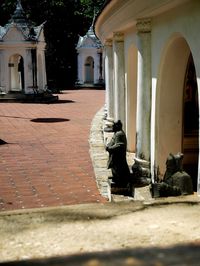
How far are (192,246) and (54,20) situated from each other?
38.4m

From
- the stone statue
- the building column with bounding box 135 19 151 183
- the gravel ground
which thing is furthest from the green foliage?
the gravel ground

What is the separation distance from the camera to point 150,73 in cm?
897

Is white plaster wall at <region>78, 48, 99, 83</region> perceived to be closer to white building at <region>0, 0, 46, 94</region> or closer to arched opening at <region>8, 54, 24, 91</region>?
arched opening at <region>8, 54, 24, 91</region>

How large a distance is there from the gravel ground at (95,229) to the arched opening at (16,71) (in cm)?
2572

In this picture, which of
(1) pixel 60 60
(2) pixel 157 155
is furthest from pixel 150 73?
(1) pixel 60 60

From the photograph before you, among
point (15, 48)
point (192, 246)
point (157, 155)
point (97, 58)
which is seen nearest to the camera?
point (192, 246)

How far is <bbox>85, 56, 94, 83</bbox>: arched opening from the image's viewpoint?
1618 inches

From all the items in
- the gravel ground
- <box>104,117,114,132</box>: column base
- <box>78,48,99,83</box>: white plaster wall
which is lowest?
<box>104,117,114,132</box>: column base

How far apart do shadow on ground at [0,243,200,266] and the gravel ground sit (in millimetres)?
136

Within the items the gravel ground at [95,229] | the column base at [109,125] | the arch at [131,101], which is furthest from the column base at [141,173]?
the column base at [109,125]

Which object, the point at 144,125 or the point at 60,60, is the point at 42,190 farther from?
the point at 60,60

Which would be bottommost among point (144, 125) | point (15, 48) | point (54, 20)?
point (144, 125)

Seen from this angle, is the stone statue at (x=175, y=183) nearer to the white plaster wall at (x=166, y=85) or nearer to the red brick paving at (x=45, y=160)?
the white plaster wall at (x=166, y=85)

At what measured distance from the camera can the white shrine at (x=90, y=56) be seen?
3847 centimetres
